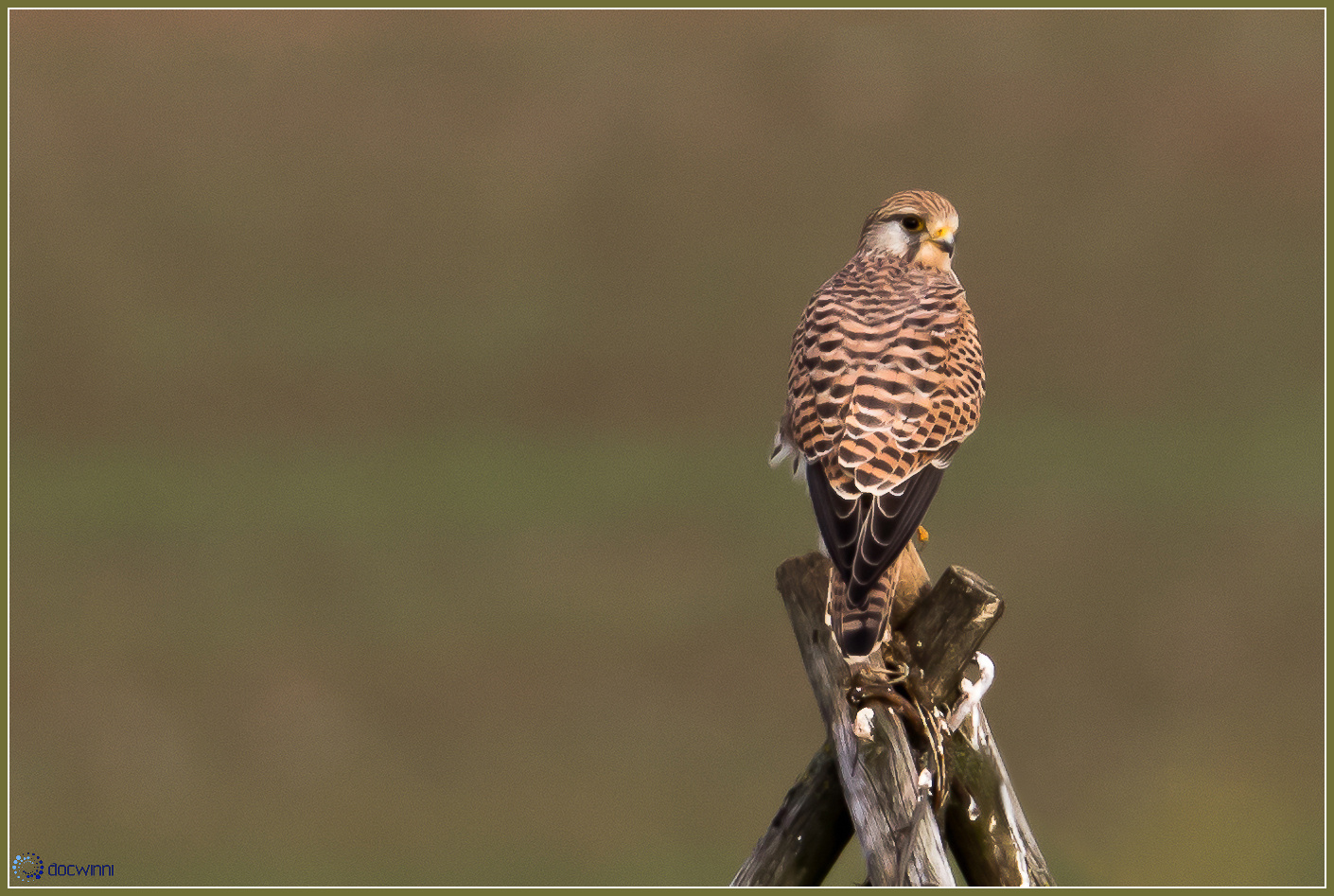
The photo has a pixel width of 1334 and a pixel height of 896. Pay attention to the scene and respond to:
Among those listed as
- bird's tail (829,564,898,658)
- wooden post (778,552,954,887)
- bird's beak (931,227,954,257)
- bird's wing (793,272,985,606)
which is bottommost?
wooden post (778,552,954,887)

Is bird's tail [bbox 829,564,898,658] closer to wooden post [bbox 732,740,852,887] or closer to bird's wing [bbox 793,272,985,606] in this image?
bird's wing [bbox 793,272,985,606]

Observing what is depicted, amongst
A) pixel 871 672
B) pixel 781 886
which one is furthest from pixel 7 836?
pixel 871 672

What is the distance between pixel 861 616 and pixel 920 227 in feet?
4.68

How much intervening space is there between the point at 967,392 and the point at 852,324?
0.36m

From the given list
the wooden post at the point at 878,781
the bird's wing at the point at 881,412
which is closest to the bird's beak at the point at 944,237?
the bird's wing at the point at 881,412

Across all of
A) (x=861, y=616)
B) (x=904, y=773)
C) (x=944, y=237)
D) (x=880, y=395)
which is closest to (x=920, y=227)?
(x=944, y=237)

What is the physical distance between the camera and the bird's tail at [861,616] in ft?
8.57

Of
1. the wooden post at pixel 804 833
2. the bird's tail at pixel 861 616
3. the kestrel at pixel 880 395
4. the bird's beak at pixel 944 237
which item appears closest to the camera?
the bird's tail at pixel 861 616

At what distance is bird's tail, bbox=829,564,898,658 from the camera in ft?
8.57

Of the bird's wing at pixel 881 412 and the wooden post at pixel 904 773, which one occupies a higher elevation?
the bird's wing at pixel 881 412

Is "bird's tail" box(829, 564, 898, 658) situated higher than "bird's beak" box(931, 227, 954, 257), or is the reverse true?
"bird's beak" box(931, 227, 954, 257)

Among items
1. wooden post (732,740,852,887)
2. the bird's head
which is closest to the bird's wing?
the bird's head

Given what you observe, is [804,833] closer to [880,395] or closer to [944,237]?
[880,395]

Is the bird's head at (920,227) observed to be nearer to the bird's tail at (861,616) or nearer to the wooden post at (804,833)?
the bird's tail at (861,616)
